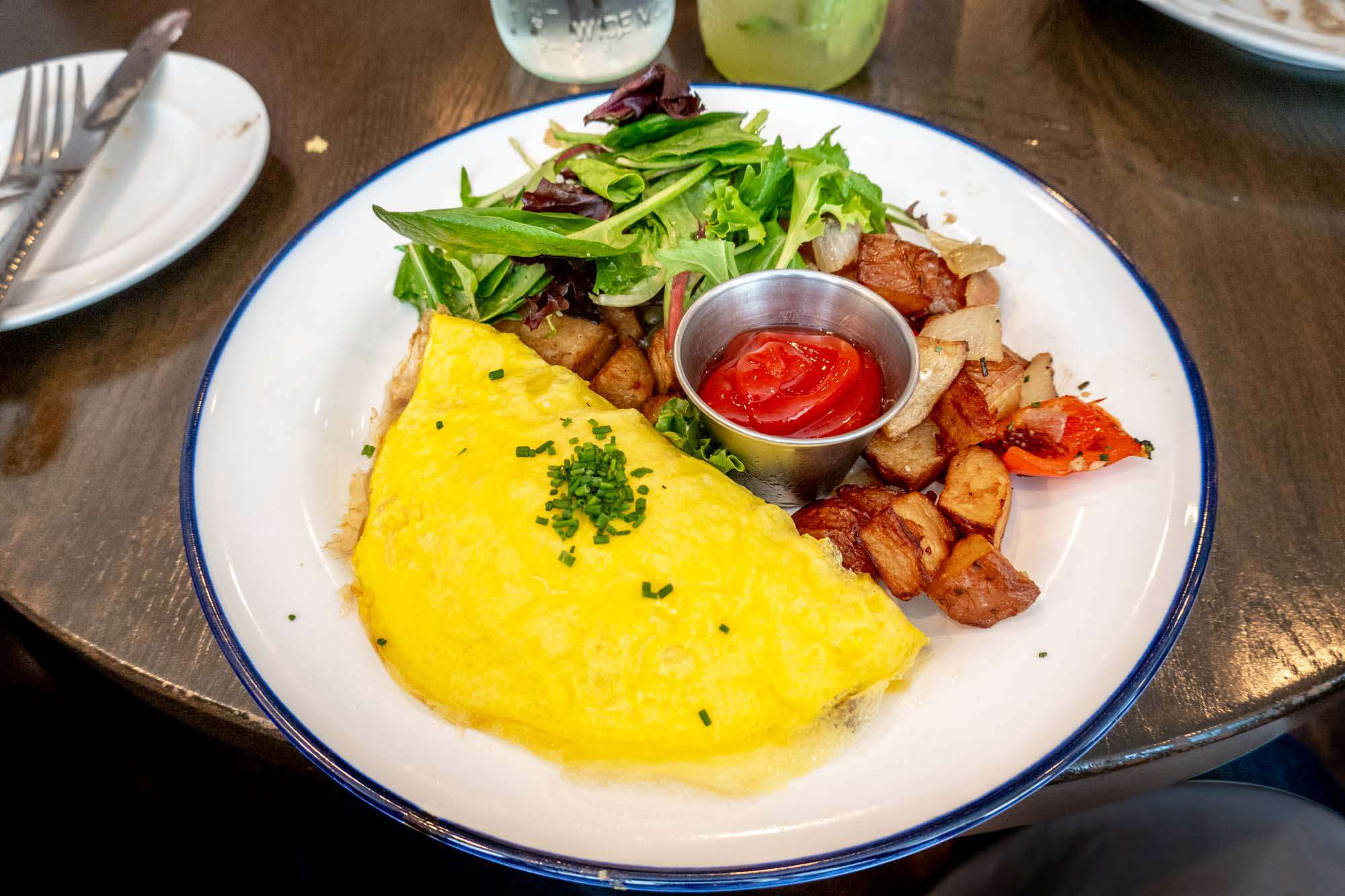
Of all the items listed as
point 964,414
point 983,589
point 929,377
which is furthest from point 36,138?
point 983,589

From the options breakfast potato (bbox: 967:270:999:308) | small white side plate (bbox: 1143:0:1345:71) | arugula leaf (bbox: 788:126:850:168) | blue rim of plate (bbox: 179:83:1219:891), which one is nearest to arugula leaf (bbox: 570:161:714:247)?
arugula leaf (bbox: 788:126:850:168)

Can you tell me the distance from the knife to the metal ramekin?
6.47ft

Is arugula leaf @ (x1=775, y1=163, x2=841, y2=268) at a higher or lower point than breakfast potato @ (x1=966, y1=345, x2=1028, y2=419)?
higher

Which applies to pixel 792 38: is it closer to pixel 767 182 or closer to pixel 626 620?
pixel 767 182

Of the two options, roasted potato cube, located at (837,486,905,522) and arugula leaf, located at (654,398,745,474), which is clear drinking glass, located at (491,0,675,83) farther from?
roasted potato cube, located at (837,486,905,522)

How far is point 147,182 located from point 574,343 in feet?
5.60

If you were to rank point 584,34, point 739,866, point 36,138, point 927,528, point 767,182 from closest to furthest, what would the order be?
point 739,866, point 927,528, point 767,182, point 36,138, point 584,34

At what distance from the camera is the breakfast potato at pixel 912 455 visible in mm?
1975

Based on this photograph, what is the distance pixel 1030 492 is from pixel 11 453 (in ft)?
8.92

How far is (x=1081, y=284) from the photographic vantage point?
7.18 feet

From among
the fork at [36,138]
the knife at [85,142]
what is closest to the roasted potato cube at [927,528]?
the knife at [85,142]

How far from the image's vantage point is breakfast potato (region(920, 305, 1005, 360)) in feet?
6.75

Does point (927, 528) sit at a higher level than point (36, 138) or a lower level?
lower

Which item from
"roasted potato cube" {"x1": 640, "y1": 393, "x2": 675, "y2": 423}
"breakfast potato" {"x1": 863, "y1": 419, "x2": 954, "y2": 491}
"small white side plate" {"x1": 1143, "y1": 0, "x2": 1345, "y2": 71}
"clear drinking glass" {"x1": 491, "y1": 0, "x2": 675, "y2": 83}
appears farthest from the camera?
"clear drinking glass" {"x1": 491, "y1": 0, "x2": 675, "y2": 83}
